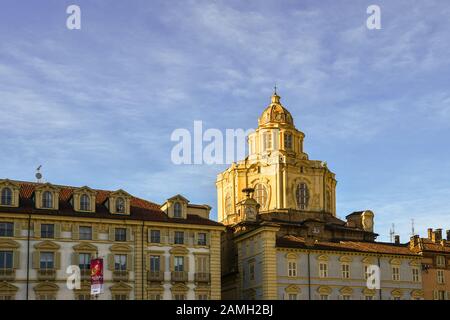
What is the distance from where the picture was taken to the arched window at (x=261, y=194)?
10569 centimetres

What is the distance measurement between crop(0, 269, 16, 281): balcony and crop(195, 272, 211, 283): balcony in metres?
17.1

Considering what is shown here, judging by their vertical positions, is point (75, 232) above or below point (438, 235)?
below

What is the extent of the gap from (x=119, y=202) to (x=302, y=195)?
37.2 metres

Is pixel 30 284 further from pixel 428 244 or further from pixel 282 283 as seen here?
pixel 428 244

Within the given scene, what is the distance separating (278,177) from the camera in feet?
342

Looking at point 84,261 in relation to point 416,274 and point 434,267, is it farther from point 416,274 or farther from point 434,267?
point 434,267

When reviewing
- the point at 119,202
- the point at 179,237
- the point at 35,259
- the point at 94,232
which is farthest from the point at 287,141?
the point at 35,259

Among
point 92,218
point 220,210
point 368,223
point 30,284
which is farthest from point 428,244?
point 30,284

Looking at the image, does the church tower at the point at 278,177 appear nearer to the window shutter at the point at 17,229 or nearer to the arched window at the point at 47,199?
the arched window at the point at 47,199

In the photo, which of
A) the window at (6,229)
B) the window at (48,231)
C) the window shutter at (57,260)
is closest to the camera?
the window at (6,229)

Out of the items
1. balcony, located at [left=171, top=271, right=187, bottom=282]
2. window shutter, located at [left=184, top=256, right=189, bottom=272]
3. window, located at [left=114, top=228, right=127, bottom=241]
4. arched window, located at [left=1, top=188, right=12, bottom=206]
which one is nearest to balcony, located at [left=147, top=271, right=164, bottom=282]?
balcony, located at [left=171, top=271, right=187, bottom=282]

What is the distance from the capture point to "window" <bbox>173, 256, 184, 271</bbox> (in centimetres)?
7381

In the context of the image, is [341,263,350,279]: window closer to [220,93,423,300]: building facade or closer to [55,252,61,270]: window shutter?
[220,93,423,300]: building facade

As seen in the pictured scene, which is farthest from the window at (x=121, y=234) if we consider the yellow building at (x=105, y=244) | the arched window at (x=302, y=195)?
the arched window at (x=302, y=195)
